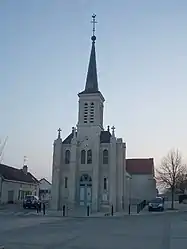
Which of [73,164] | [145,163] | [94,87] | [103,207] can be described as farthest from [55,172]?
[145,163]

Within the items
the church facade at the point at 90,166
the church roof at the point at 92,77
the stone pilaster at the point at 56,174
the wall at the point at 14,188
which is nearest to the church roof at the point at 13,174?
Answer: the wall at the point at 14,188

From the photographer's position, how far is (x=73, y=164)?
47.0 m

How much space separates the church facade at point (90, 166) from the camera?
151ft

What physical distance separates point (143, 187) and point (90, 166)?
26700mm

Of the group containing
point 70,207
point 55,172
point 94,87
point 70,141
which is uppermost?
point 94,87

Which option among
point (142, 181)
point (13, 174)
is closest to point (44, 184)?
point (142, 181)

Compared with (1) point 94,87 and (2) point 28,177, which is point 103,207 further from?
(2) point 28,177

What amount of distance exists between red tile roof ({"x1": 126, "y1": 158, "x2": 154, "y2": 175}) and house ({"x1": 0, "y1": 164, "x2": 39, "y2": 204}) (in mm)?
17937

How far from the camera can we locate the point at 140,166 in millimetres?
74188

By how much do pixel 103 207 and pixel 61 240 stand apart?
98.1ft

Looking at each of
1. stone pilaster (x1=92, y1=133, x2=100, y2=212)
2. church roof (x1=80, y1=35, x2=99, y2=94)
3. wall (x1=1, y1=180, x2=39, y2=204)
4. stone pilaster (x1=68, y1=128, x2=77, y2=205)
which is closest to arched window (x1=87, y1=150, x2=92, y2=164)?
stone pilaster (x1=92, y1=133, x2=100, y2=212)

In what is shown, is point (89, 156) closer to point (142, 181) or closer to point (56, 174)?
point (56, 174)

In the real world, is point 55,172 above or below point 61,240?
above

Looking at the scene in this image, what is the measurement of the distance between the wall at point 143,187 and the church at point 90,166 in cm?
2297
